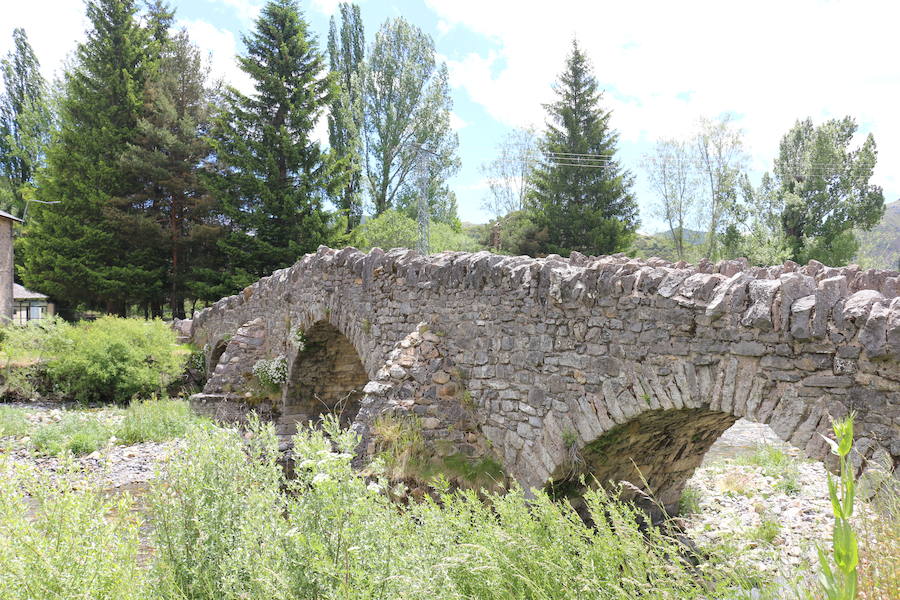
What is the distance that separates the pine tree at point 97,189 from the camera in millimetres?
25000

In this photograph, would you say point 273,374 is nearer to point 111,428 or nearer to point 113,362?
point 111,428

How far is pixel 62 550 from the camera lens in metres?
2.78

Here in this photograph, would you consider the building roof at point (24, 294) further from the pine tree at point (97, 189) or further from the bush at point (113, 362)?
the bush at point (113, 362)

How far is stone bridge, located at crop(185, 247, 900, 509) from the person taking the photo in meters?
3.97

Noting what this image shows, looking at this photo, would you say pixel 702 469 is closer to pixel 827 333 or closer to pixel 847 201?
pixel 827 333

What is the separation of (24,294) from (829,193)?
32.8 meters

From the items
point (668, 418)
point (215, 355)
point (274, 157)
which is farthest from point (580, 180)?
point (668, 418)

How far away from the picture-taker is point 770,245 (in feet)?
75.4

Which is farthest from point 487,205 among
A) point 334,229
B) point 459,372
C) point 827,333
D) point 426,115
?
point 827,333

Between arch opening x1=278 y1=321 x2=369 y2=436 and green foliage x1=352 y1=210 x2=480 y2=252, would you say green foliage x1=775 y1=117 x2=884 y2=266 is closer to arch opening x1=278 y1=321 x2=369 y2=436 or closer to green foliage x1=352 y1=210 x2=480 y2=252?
green foliage x1=352 y1=210 x2=480 y2=252

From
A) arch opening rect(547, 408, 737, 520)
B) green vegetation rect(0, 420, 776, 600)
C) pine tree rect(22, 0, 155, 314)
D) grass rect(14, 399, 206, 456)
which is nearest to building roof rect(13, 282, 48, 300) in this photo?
pine tree rect(22, 0, 155, 314)

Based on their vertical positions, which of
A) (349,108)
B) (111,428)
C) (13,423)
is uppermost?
(349,108)

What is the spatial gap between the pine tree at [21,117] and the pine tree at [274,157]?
1415 centimetres

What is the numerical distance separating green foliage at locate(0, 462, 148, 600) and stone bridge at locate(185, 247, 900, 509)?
3402 mm
